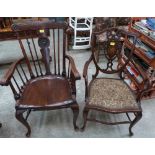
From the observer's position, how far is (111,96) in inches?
61.4

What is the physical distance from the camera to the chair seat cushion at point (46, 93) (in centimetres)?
146

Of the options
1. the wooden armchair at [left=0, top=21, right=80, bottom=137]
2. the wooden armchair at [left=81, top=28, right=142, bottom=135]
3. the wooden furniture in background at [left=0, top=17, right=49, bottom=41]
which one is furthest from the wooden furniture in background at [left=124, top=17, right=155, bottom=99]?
the wooden furniture in background at [left=0, top=17, right=49, bottom=41]

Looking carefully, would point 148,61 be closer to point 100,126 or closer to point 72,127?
point 100,126

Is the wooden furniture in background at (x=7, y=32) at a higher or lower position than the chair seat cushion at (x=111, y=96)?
higher

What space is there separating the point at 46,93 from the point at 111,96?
0.60 meters

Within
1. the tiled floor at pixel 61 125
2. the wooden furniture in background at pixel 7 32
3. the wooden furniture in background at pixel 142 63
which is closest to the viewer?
the tiled floor at pixel 61 125

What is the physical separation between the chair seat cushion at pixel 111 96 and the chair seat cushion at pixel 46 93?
0.77 feet

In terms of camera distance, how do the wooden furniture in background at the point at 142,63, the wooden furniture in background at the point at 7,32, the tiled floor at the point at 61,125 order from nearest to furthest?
the tiled floor at the point at 61,125
the wooden furniture in background at the point at 142,63
the wooden furniture in background at the point at 7,32

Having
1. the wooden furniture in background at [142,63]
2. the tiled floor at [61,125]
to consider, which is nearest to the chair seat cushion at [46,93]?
the tiled floor at [61,125]

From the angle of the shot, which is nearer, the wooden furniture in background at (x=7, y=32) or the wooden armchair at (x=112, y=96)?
the wooden armchair at (x=112, y=96)

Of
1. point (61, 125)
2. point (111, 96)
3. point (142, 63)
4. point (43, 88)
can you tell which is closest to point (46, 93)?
point (43, 88)

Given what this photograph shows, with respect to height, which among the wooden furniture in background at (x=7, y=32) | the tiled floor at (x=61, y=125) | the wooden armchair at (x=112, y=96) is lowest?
the tiled floor at (x=61, y=125)

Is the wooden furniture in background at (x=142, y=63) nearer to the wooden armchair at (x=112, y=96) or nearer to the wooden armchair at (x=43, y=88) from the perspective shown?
the wooden armchair at (x=112, y=96)

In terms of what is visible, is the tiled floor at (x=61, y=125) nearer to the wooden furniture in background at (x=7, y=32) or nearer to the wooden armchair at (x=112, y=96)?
the wooden armchair at (x=112, y=96)
